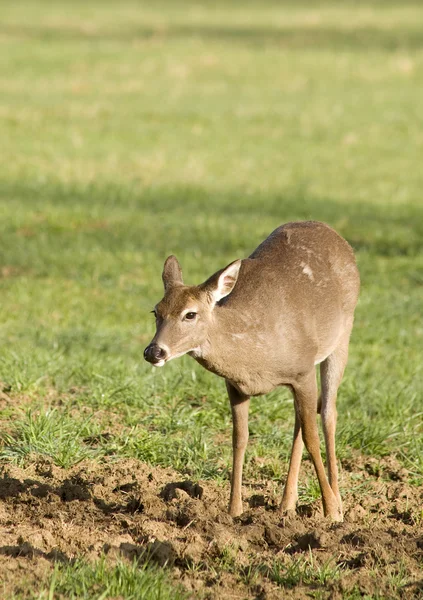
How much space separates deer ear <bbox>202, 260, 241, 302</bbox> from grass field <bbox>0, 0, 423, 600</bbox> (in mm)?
1271

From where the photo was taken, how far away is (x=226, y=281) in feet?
17.1

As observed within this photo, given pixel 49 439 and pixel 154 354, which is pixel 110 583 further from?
pixel 49 439

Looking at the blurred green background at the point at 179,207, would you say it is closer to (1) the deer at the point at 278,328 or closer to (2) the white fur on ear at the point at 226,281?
(1) the deer at the point at 278,328

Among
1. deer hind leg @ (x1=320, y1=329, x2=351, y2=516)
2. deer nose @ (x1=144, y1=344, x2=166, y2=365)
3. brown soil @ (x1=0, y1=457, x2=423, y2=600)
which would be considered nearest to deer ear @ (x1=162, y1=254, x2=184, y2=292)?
deer nose @ (x1=144, y1=344, x2=166, y2=365)

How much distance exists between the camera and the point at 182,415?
6.71 metres

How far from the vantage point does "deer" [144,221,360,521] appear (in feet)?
16.6

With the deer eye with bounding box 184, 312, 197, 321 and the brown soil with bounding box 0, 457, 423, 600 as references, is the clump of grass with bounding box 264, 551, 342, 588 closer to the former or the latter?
the brown soil with bounding box 0, 457, 423, 600

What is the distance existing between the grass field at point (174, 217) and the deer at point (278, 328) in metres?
0.54

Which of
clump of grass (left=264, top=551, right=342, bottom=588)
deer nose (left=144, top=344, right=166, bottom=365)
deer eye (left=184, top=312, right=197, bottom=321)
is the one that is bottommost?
clump of grass (left=264, top=551, right=342, bottom=588)

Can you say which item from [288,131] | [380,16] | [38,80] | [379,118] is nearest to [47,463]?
[288,131]

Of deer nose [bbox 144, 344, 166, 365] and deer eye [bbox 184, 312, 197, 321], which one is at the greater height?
deer eye [bbox 184, 312, 197, 321]

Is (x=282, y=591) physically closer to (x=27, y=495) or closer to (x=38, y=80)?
(x=27, y=495)

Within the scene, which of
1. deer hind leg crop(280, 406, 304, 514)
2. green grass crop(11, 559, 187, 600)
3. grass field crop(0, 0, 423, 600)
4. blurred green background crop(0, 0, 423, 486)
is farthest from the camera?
blurred green background crop(0, 0, 423, 486)

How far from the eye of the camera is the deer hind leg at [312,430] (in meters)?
5.51
